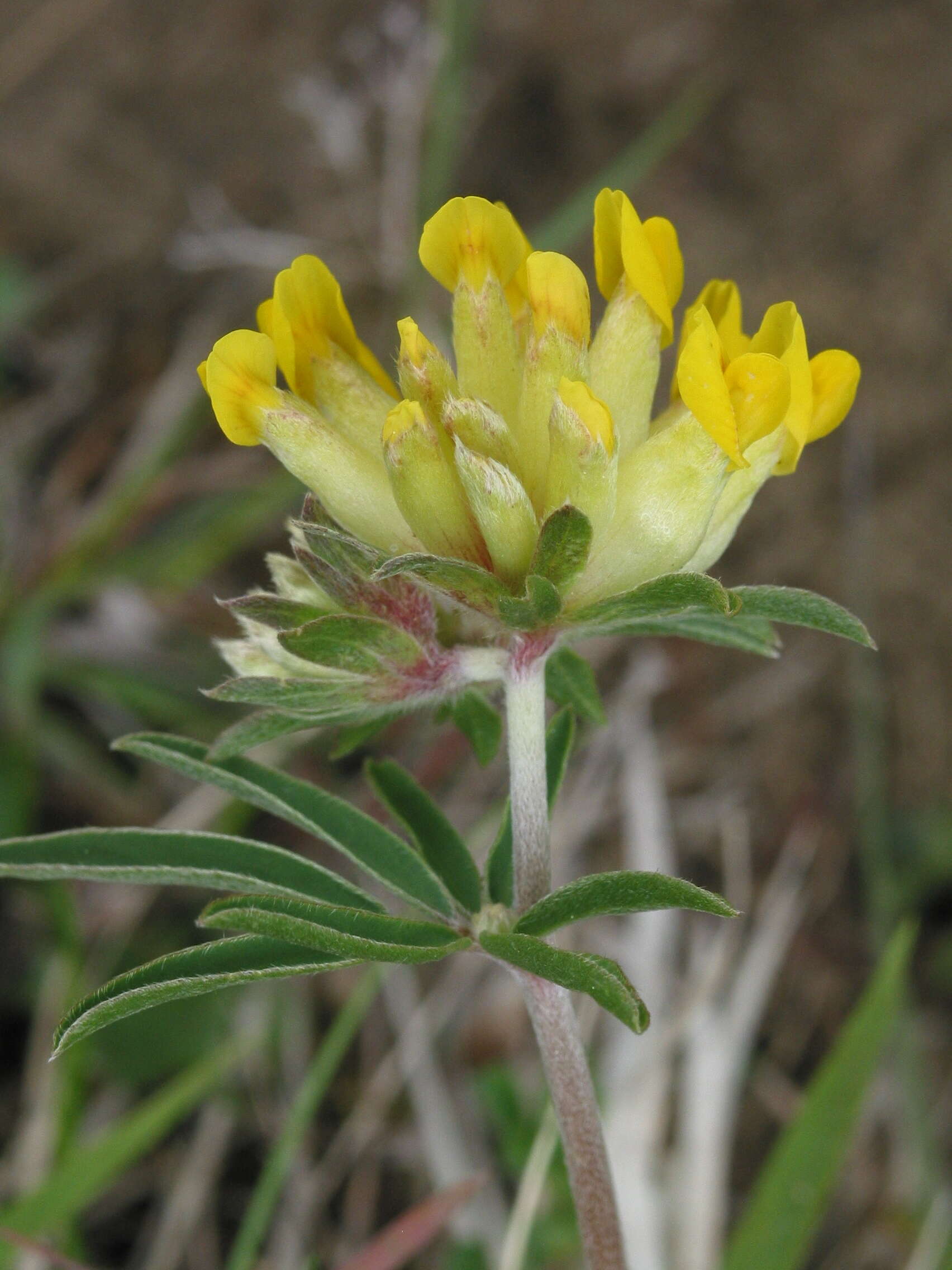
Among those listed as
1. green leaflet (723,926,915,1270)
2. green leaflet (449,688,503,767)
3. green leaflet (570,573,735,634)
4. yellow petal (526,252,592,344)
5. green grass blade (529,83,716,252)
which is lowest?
green leaflet (723,926,915,1270)

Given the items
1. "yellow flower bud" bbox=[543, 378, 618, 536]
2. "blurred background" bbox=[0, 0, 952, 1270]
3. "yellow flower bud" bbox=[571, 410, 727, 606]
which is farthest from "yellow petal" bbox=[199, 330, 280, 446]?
"blurred background" bbox=[0, 0, 952, 1270]

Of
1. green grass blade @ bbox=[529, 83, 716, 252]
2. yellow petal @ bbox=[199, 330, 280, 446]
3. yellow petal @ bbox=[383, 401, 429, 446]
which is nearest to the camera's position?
yellow petal @ bbox=[383, 401, 429, 446]

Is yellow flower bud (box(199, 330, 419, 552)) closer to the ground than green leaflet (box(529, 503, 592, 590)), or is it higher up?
higher up

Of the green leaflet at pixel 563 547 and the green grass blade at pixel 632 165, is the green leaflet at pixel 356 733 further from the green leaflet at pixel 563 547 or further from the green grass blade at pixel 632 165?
the green grass blade at pixel 632 165

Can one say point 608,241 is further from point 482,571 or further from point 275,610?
point 275,610

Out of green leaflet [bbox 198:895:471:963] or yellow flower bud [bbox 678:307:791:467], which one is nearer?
green leaflet [bbox 198:895:471:963]

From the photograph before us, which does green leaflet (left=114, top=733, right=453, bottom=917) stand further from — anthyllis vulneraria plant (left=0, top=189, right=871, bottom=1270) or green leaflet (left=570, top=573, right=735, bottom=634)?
green leaflet (left=570, top=573, right=735, bottom=634)

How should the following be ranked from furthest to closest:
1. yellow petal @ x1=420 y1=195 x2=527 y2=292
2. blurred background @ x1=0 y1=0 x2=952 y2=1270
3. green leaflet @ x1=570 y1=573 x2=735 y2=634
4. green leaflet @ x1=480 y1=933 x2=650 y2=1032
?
blurred background @ x1=0 y1=0 x2=952 y2=1270
yellow petal @ x1=420 y1=195 x2=527 y2=292
green leaflet @ x1=570 y1=573 x2=735 y2=634
green leaflet @ x1=480 y1=933 x2=650 y2=1032

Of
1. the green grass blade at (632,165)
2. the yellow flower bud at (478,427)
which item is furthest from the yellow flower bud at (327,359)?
the green grass blade at (632,165)
